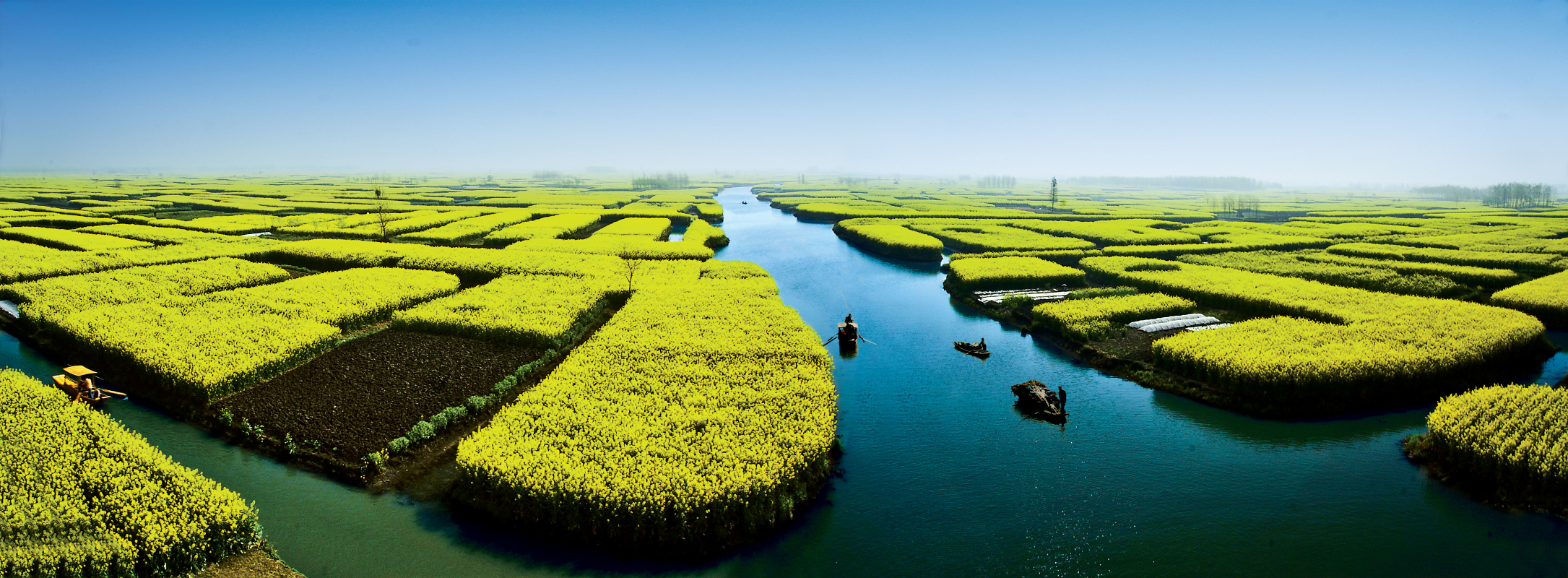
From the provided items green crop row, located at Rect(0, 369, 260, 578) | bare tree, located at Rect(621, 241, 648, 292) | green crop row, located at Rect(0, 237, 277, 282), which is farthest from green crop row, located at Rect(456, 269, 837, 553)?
green crop row, located at Rect(0, 237, 277, 282)

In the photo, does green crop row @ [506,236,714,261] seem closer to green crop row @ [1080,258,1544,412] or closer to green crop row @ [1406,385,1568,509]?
green crop row @ [1080,258,1544,412]

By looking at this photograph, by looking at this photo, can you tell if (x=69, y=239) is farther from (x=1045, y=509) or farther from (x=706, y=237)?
(x=1045, y=509)

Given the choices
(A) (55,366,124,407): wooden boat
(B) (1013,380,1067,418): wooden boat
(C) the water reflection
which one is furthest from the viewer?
(B) (1013,380,1067,418): wooden boat

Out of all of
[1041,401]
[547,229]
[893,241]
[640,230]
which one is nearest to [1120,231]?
[893,241]

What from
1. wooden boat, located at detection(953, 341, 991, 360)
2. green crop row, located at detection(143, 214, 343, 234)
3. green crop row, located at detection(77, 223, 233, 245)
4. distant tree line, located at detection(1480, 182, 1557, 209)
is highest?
distant tree line, located at detection(1480, 182, 1557, 209)

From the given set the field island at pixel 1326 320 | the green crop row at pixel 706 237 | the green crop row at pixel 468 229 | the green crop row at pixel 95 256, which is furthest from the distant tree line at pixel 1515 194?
the green crop row at pixel 95 256

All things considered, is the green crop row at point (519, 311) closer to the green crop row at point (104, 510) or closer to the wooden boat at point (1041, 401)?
the green crop row at point (104, 510)
